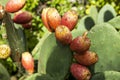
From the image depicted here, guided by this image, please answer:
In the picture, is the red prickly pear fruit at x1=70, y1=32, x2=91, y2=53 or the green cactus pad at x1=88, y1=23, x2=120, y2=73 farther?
the green cactus pad at x1=88, y1=23, x2=120, y2=73

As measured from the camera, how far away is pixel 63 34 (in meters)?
1.32

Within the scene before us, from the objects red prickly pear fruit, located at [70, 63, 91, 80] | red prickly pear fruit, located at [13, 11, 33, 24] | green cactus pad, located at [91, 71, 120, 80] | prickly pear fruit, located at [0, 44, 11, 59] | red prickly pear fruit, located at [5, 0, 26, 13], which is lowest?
green cactus pad, located at [91, 71, 120, 80]

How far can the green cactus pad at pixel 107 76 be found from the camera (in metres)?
1.39

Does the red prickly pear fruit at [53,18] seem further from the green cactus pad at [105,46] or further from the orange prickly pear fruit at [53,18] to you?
the green cactus pad at [105,46]

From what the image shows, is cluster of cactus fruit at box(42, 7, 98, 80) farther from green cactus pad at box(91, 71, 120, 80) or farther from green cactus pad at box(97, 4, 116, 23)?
green cactus pad at box(97, 4, 116, 23)

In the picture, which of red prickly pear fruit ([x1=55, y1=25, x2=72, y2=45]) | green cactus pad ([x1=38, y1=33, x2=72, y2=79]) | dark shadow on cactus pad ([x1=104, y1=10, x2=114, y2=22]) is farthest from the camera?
dark shadow on cactus pad ([x1=104, y1=10, x2=114, y2=22])

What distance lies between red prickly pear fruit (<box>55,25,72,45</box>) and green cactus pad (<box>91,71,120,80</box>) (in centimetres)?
21

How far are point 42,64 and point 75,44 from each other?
236 mm

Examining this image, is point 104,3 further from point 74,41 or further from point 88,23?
point 74,41

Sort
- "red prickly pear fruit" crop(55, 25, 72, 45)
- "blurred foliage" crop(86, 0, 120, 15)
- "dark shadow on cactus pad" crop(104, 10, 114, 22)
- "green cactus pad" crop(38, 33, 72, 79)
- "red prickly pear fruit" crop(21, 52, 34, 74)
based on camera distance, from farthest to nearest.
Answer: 1. "blurred foliage" crop(86, 0, 120, 15)
2. "dark shadow on cactus pad" crop(104, 10, 114, 22)
3. "red prickly pear fruit" crop(21, 52, 34, 74)
4. "green cactus pad" crop(38, 33, 72, 79)
5. "red prickly pear fruit" crop(55, 25, 72, 45)

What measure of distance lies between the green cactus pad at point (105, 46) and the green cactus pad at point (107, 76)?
2.9 inches

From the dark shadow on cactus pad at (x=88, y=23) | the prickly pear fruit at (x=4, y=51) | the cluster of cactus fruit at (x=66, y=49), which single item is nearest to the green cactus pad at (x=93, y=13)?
the dark shadow on cactus pad at (x=88, y=23)

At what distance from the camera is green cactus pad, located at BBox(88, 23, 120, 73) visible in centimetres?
147

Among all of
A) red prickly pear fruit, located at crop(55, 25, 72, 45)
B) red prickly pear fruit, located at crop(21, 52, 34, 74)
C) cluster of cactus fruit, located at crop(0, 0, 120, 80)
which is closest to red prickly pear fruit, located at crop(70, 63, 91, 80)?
cluster of cactus fruit, located at crop(0, 0, 120, 80)
